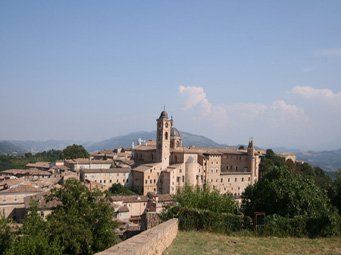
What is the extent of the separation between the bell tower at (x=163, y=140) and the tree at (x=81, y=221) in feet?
140

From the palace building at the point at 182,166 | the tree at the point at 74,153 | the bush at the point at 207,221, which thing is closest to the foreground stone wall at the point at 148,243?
the bush at the point at 207,221

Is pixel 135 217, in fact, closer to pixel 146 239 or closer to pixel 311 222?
pixel 311 222

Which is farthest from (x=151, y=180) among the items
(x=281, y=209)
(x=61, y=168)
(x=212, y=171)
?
(x=281, y=209)

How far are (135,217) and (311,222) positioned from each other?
133ft

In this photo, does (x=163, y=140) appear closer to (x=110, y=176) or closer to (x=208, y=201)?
(x=110, y=176)

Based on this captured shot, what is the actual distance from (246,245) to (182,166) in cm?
5819

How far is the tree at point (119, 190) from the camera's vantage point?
66.1 metres

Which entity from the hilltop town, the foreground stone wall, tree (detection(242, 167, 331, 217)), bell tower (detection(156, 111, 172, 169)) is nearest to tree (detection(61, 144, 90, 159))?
the hilltop town

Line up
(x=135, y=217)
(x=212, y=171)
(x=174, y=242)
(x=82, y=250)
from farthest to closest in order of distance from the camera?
(x=212, y=171) < (x=135, y=217) < (x=82, y=250) < (x=174, y=242)

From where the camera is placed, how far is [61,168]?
263 ft

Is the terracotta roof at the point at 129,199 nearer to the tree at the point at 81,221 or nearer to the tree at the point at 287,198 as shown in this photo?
the tree at the point at 81,221

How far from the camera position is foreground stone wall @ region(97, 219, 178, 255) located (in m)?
7.61

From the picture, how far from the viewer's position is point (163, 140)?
2741 inches

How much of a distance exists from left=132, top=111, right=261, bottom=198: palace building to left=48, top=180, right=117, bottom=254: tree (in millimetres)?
37811
